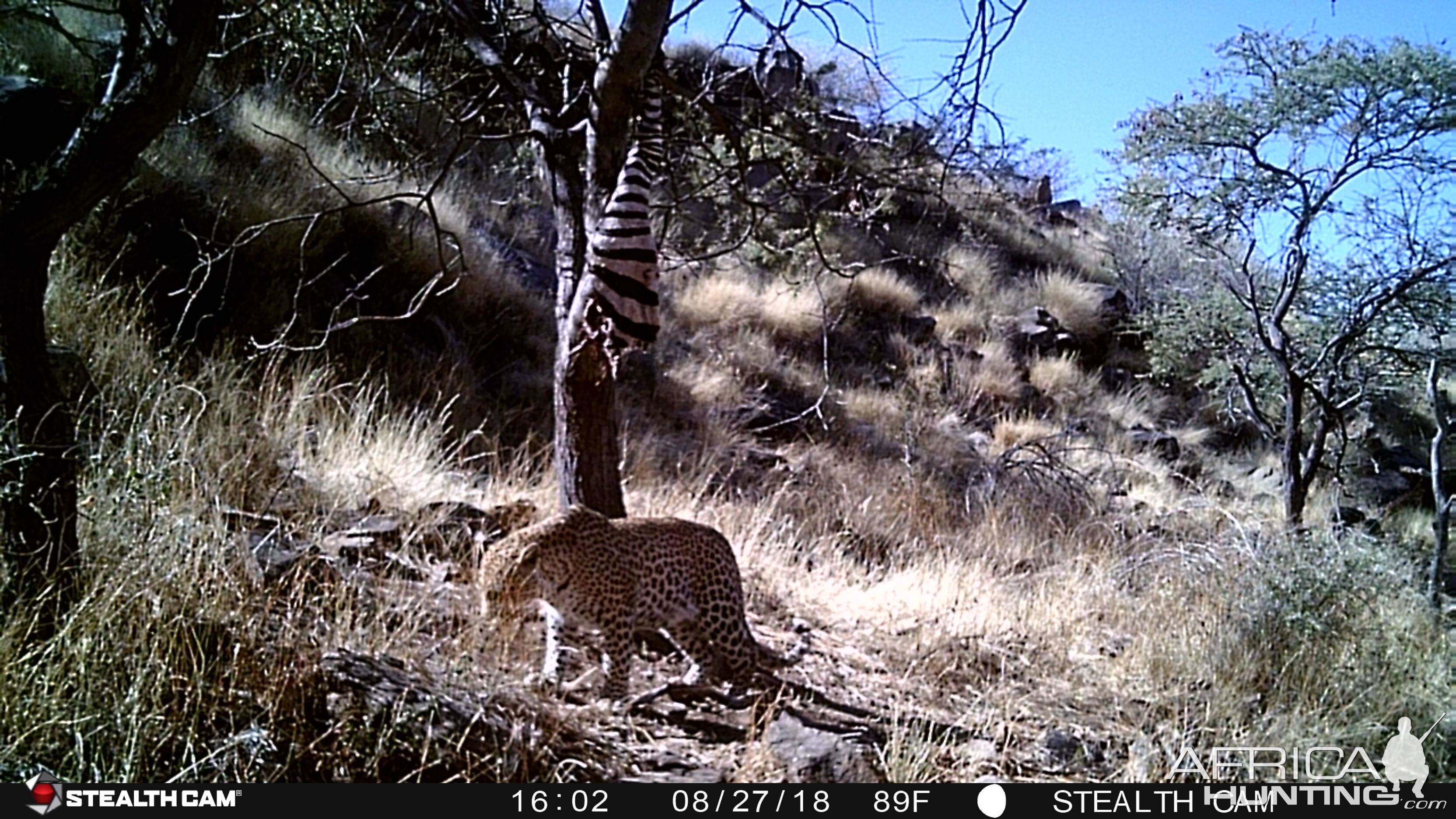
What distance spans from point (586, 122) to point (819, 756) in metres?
2.05

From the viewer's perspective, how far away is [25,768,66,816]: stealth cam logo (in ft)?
5.73

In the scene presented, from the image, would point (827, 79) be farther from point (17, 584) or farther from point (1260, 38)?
point (17, 584)

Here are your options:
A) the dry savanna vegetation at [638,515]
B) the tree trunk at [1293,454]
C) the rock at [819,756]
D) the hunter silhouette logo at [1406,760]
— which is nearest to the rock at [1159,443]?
the dry savanna vegetation at [638,515]

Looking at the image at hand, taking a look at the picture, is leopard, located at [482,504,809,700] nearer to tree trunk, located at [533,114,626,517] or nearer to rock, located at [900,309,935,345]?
tree trunk, located at [533,114,626,517]

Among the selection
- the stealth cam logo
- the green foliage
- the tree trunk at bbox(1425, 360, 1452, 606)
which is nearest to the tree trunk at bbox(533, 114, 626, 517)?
the stealth cam logo

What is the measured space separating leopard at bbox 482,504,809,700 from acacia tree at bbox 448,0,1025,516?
0.94 ft

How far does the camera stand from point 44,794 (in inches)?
69.0

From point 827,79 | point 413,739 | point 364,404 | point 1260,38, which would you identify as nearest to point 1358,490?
point 1260,38

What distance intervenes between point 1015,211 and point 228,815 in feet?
24.1

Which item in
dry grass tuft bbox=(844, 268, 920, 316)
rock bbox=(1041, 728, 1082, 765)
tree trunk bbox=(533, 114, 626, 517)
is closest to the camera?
rock bbox=(1041, 728, 1082, 765)

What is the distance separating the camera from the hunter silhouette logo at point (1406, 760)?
236 centimetres

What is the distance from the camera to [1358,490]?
586 cm

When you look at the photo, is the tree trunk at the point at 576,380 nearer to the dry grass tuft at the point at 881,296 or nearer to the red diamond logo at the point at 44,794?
the red diamond logo at the point at 44,794

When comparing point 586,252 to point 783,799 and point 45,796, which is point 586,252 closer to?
point 783,799
